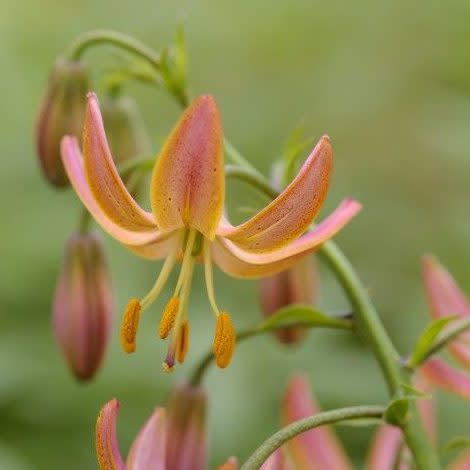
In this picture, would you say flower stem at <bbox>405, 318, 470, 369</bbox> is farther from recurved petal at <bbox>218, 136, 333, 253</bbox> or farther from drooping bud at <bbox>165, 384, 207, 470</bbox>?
drooping bud at <bbox>165, 384, 207, 470</bbox>

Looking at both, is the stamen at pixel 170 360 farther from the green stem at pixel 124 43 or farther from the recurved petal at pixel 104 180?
the green stem at pixel 124 43

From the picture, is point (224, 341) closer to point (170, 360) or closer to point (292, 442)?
point (170, 360)

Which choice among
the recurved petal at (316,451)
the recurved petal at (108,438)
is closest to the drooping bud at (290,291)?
the recurved petal at (316,451)

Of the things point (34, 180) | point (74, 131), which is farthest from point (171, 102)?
point (74, 131)

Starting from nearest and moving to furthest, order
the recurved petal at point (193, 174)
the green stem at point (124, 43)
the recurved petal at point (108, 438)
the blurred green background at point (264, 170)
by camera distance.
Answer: the recurved petal at point (193, 174) → the recurved petal at point (108, 438) → the green stem at point (124, 43) → the blurred green background at point (264, 170)

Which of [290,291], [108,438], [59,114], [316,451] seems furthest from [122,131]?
[108,438]

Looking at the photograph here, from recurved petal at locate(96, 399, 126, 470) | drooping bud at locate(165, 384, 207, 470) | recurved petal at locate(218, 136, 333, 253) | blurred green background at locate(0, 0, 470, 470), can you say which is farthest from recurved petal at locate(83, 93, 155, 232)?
blurred green background at locate(0, 0, 470, 470)

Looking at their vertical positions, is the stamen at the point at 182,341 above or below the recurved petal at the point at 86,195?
below
